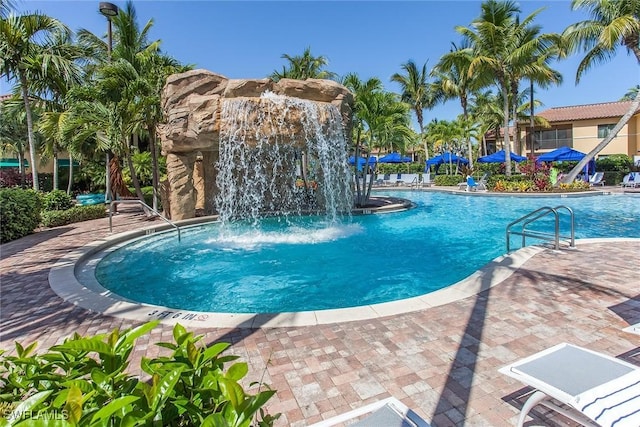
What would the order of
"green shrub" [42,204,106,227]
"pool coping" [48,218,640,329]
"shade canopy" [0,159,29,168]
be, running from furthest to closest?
"shade canopy" [0,159,29,168], "green shrub" [42,204,106,227], "pool coping" [48,218,640,329]

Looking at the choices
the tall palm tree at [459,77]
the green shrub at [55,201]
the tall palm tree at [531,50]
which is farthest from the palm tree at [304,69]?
the green shrub at [55,201]

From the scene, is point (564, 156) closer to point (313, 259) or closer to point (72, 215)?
point (313, 259)

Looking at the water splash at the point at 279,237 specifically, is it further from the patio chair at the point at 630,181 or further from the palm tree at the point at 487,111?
the palm tree at the point at 487,111

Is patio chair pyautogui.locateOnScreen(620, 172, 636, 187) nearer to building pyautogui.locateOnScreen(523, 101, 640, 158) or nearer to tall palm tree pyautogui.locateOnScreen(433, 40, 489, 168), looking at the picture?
tall palm tree pyautogui.locateOnScreen(433, 40, 489, 168)

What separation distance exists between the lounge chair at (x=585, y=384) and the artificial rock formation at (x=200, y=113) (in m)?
11.8

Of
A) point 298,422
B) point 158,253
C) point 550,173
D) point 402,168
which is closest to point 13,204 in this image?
point 158,253

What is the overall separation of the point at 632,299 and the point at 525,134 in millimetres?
43523

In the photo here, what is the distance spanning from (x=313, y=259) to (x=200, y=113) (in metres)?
7.35

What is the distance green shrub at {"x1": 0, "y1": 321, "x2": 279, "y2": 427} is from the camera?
141cm

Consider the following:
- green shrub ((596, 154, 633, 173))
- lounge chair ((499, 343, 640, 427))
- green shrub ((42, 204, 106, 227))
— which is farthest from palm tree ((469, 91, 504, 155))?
lounge chair ((499, 343, 640, 427))

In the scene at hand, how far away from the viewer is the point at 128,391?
1.72m

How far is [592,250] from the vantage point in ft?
26.1

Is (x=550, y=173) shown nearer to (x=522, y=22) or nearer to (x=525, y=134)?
(x=522, y=22)

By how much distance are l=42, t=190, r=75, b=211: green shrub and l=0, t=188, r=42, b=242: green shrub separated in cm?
187
